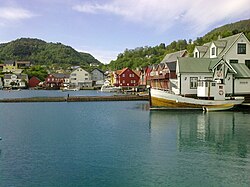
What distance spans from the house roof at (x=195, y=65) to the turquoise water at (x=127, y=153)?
9597 mm

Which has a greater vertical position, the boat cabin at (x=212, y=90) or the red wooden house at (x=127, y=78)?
the red wooden house at (x=127, y=78)

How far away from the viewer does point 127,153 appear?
1363cm

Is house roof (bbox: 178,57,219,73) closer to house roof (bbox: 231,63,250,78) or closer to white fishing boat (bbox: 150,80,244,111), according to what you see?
white fishing boat (bbox: 150,80,244,111)

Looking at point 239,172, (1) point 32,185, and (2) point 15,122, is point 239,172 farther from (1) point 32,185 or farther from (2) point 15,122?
(2) point 15,122

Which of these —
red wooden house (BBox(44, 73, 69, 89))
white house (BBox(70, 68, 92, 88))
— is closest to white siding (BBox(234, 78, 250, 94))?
white house (BBox(70, 68, 92, 88))

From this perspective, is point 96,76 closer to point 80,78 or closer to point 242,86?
point 80,78

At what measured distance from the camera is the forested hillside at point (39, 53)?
182875mm

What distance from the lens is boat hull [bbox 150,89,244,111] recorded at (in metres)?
28.9

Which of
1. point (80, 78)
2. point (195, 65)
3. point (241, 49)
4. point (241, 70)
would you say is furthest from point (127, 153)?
point (80, 78)

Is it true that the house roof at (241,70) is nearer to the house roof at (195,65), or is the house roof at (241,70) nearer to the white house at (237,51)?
the white house at (237,51)

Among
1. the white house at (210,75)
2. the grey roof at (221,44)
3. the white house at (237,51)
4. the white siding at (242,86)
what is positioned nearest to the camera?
the white house at (210,75)

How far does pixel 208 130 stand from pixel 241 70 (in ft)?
52.3

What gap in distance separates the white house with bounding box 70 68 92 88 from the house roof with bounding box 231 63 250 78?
263ft

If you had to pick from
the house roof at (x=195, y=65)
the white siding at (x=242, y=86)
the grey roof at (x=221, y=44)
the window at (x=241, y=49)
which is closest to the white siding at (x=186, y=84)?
the house roof at (x=195, y=65)
